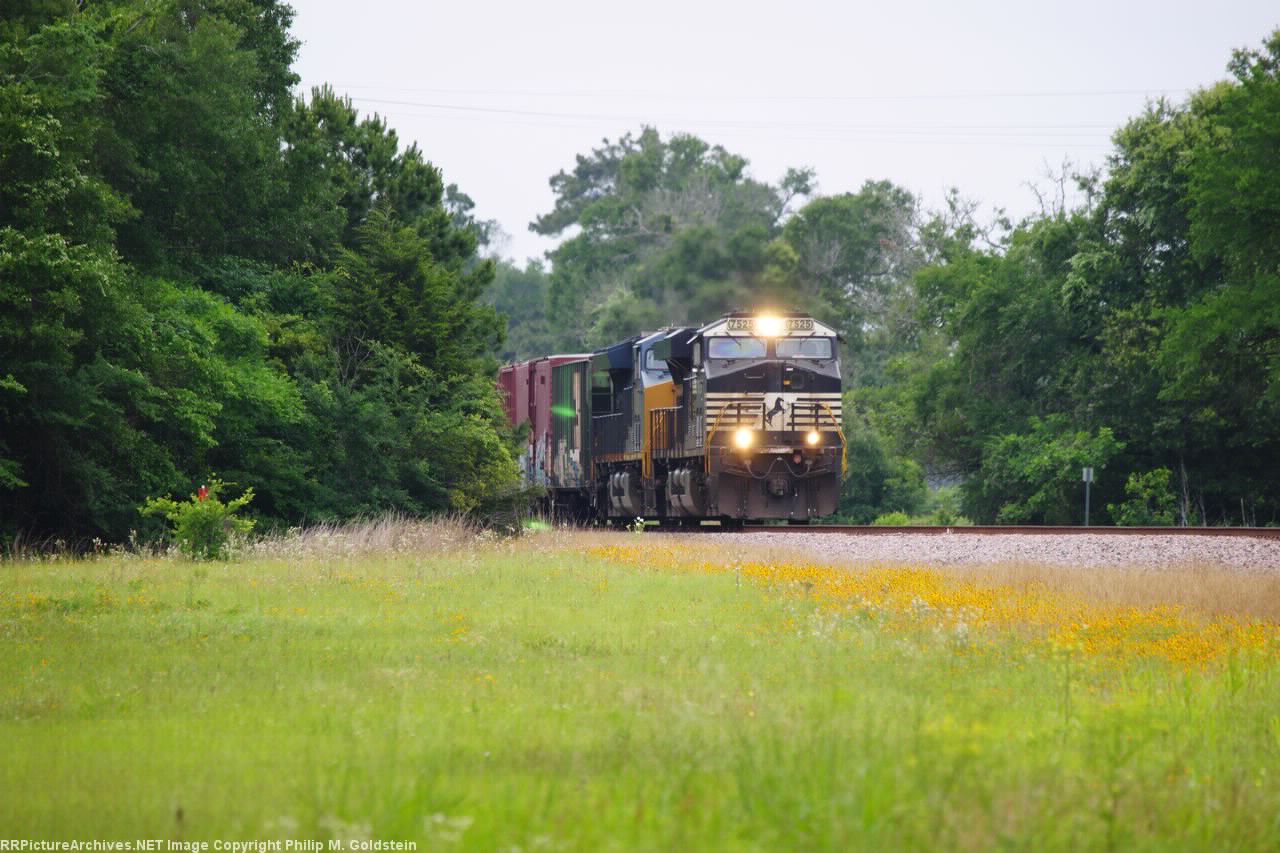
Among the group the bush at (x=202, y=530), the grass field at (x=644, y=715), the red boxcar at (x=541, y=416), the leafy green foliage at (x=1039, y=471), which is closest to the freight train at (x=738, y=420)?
the red boxcar at (x=541, y=416)

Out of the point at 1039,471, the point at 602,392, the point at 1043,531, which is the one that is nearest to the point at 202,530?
the point at 1043,531

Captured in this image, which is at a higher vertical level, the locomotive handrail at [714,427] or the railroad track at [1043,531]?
the locomotive handrail at [714,427]

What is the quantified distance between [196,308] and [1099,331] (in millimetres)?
30315

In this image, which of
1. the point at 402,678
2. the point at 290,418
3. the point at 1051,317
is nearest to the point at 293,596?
the point at 402,678

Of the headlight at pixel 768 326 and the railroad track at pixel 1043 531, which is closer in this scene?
the railroad track at pixel 1043 531

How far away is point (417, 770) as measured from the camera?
7852 mm

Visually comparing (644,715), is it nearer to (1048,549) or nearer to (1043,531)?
(1048,549)

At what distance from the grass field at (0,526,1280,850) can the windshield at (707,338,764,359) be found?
1275 cm

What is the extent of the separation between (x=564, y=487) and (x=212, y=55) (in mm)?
15653

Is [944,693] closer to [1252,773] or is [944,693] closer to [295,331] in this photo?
[1252,773]

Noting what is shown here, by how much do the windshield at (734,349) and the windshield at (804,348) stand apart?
1.86 feet

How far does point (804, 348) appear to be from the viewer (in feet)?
103

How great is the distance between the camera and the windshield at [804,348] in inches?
1232

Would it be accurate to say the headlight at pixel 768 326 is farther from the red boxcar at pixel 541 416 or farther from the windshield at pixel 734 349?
the red boxcar at pixel 541 416
